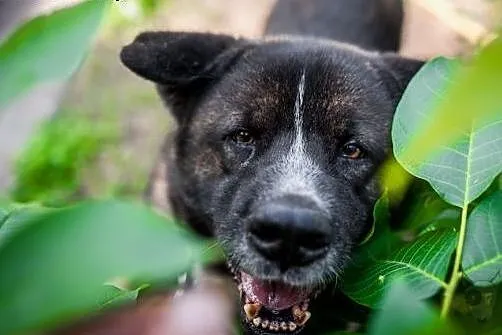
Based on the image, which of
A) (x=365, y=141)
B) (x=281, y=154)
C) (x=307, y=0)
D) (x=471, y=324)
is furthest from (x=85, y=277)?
(x=307, y=0)

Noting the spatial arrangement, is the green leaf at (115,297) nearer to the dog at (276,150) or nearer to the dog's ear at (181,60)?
the dog at (276,150)

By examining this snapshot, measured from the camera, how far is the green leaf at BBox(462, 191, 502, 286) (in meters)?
1.06

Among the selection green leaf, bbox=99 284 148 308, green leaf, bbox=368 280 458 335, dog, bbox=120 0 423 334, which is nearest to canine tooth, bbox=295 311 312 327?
dog, bbox=120 0 423 334

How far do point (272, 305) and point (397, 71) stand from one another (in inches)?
39.2

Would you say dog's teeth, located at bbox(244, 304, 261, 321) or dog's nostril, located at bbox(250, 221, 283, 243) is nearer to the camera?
dog's nostril, located at bbox(250, 221, 283, 243)

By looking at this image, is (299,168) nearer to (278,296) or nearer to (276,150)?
(276,150)

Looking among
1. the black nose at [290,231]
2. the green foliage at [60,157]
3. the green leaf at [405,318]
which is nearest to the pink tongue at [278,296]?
the black nose at [290,231]

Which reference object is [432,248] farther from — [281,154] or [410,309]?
[281,154]

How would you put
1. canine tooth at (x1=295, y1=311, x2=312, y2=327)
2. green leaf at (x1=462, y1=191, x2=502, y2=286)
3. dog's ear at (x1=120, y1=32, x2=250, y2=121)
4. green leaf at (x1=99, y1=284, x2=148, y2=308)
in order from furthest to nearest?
dog's ear at (x1=120, y1=32, x2=250, y2=121), canine tooth at (x1=295, y1=311, x2=312, y2=327), green leaf at (x1=462, y1=191, x2=502, y2=286), green leaf at (x1=99, y1=284, x2=148, y2=308)

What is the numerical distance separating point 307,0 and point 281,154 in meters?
1.96

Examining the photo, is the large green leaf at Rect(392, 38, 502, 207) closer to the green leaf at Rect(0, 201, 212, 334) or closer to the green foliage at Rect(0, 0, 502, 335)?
the green foliage at Rect(0, 0, 502, 335)

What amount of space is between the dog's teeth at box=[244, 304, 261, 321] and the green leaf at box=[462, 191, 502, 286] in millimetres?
979

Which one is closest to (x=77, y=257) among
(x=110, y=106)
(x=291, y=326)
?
(x=291, y=326)

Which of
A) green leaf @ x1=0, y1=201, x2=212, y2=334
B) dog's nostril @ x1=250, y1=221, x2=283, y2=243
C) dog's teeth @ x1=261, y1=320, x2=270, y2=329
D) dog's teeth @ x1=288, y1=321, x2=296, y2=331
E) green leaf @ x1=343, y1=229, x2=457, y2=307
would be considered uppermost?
green leaf @ x1=0, y1=201, x2=212, y2=334
